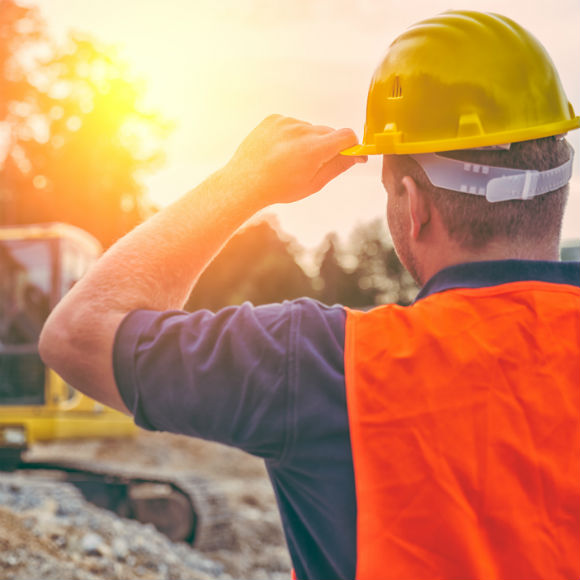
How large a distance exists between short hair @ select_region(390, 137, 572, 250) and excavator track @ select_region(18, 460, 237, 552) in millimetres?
7712

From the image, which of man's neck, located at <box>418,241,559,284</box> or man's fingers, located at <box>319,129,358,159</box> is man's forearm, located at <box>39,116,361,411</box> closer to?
man's fingers, located at <box>319,129,358,159</box>

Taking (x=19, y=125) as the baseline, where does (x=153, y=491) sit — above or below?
below

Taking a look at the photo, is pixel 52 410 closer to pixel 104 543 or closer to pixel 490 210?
pixel 104 543

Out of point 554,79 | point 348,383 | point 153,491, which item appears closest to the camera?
point 348,383

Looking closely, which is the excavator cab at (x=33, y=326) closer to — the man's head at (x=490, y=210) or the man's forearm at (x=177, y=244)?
the man's forearm at (x=177, y=244)

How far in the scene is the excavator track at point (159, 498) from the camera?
28.5ft

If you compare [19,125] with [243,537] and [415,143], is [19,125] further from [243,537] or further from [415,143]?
[415,143]

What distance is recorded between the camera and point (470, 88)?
1434mm

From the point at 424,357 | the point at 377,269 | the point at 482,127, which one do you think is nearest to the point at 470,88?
the point at 482,127

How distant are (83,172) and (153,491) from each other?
24.6 metres

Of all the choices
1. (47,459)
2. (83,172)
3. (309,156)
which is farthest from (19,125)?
(309,156)

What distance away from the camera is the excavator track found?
28.5 feet

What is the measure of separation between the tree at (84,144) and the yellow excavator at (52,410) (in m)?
21.3

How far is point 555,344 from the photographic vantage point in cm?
131
